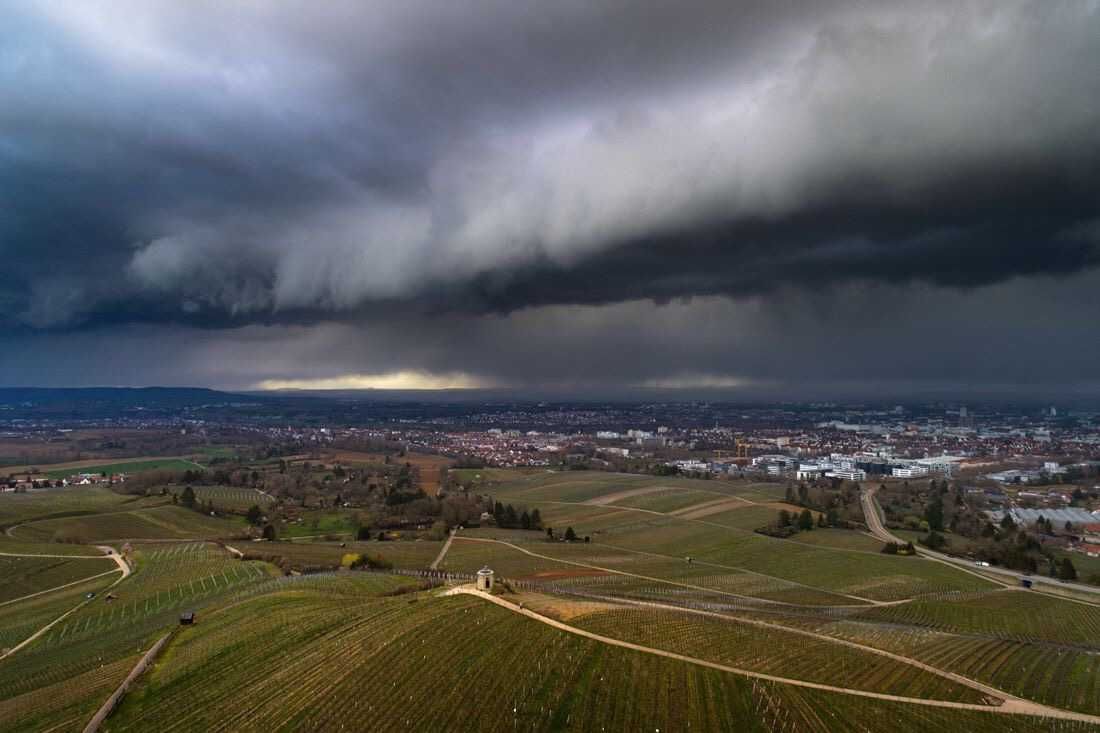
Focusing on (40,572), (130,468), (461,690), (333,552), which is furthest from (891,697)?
(130,468)

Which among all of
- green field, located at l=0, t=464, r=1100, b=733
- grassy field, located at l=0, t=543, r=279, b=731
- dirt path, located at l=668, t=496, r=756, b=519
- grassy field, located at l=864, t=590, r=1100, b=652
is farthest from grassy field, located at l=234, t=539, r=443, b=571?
grassy field, located at l=864, t=590, r=1100, b=652

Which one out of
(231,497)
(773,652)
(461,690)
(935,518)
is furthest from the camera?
(231,497)

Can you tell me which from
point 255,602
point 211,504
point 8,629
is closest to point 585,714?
point 255,602

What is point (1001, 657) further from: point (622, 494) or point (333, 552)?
point (622, 494)

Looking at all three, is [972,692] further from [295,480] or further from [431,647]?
[295,480]

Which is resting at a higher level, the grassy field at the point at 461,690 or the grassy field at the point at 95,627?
the grassy field at the point at 461,690

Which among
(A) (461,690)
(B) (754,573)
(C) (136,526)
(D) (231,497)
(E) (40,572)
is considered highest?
(A) (461,690)

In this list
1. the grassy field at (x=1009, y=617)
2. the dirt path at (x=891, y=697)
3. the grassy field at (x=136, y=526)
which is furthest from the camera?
the grassy field at (x=136, y=526)

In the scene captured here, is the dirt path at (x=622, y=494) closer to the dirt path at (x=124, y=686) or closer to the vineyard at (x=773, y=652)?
the vineyard at (x=773, y=652)

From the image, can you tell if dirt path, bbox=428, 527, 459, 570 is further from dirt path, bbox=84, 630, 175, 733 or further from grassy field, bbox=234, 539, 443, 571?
dirt path, bbox=84, 630, 175, 733

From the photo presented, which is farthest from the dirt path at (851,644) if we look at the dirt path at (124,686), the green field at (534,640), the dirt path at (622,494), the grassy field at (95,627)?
the dirt path at (622,494)

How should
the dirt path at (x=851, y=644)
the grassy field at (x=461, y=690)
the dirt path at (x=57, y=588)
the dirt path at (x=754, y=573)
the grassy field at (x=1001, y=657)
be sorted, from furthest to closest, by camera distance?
the dirt path at (x=754, y=573) < the dirt path at (x=57, y=588) < the grassy field at (x=1001, y=657) < the dirt path at (x=851, y=644) < the grassy field at (x=461, y=690)
